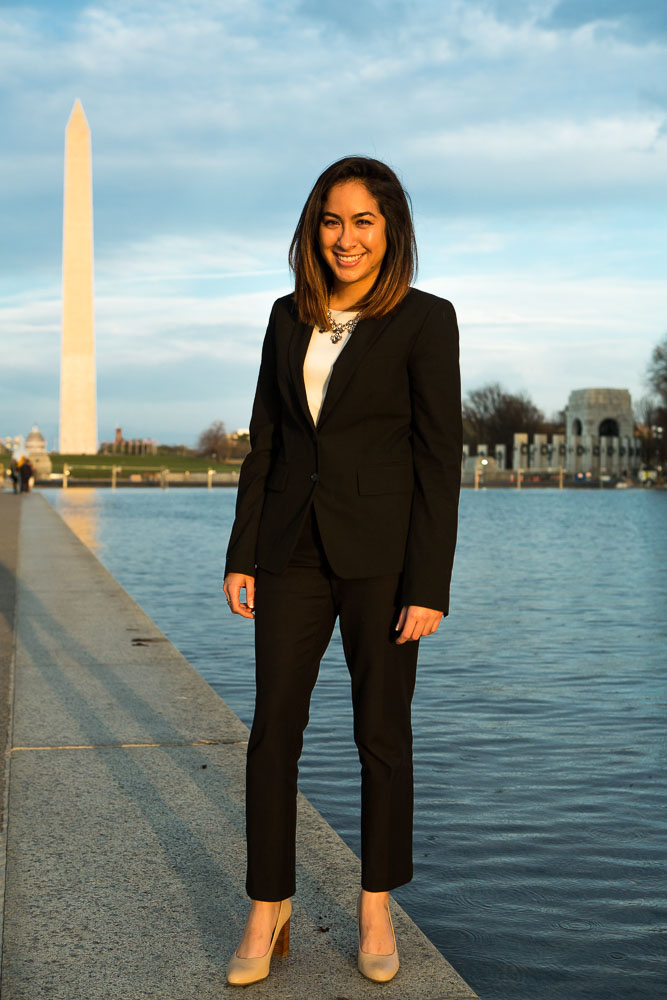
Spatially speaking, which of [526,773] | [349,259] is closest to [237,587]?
[349,259]

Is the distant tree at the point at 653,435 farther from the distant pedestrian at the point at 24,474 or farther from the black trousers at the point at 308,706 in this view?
the black trousers at the point at 308,706

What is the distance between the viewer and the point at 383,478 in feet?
10.3

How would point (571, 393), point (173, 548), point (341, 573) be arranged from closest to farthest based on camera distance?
point (341, 573) < point (173, 548) < point (571, 393)

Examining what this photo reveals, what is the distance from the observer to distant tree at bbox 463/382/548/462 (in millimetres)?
149000

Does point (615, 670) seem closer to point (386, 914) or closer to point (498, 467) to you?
point (386, 914)

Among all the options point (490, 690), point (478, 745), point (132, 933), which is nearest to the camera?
point (132, 933)

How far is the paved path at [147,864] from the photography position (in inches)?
124

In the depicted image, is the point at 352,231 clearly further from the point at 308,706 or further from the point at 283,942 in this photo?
the point at 283,942

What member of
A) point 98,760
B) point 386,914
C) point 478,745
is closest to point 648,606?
point 478,745

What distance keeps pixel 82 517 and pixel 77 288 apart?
108 feet

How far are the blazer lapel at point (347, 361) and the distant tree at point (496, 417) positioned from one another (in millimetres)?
142495

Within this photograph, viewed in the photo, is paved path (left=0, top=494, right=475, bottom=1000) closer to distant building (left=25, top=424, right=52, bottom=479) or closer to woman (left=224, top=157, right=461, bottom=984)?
woman (left=224, top=157, right=461, bottom=984)

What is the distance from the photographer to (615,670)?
1003 centimetres

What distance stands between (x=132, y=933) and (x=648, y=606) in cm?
1256
